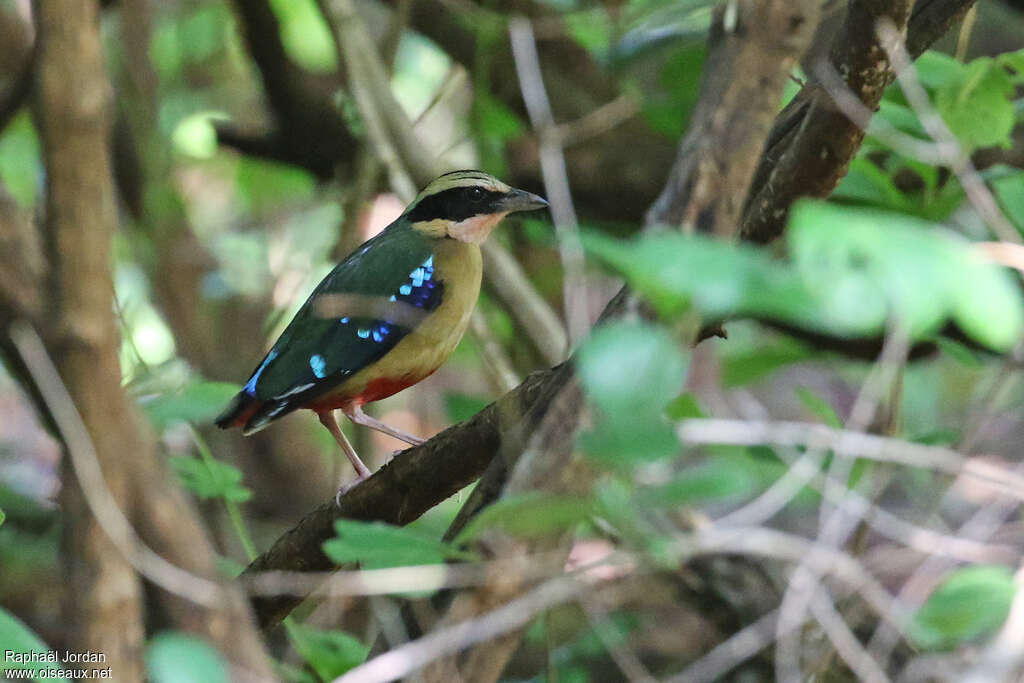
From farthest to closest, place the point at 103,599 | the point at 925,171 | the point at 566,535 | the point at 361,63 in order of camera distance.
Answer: the point at 361,63 < the point at 925,171 < the point at 566,535 < the point at 103,599

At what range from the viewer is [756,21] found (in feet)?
5.61

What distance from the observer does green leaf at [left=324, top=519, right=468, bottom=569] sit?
5.84 feet

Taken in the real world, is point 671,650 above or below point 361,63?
below

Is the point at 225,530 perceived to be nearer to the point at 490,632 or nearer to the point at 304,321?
the point at 304,321

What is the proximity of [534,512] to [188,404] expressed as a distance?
1.42 metres

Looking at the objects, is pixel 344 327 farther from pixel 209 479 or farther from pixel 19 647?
pixel 19 647

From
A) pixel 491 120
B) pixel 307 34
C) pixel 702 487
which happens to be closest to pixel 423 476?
pixel 702 487

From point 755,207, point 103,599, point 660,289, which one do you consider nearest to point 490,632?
point 103,599

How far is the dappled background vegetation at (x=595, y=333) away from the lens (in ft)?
4.78

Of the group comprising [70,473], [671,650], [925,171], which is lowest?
[671,650]

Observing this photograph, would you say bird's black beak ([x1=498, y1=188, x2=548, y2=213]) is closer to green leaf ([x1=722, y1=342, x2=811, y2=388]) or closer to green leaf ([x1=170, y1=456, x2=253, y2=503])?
green leaf ([x1=722, y1=342, x2=811, y2=388])

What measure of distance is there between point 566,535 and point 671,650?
3705 mm

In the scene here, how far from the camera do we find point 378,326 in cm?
433

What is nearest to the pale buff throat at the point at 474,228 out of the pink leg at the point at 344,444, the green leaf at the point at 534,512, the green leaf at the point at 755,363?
the pink leg at the point at 344,444
